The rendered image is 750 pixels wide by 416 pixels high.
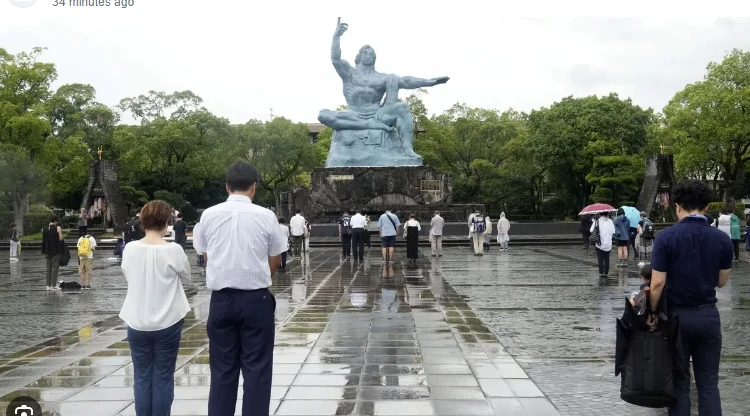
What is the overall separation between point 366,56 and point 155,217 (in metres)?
30.2

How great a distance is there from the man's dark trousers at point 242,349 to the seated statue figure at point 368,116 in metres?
29.7

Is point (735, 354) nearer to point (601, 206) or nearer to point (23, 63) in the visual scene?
point (601, 206)

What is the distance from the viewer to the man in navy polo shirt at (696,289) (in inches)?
171

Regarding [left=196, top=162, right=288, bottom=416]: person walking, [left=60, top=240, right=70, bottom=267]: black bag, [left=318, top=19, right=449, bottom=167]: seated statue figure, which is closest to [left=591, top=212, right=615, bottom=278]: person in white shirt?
[left=60, top=240, right=70, bottom=267]: black bag

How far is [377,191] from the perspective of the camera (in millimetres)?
32438

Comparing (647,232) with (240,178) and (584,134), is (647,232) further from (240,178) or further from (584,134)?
(584,134)

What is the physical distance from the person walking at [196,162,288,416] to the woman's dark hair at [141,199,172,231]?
1.89 ft

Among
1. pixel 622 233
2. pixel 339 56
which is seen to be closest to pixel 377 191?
pixel 339 56

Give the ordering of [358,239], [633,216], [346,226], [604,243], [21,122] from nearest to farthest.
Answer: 1. [604,243]
2. [633,216]
3. [358,239]
4. [346,226]
5. [21,122]

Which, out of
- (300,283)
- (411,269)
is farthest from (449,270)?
(300,283)

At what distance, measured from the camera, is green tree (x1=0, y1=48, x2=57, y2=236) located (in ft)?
122

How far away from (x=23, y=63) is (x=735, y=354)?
1561 inches

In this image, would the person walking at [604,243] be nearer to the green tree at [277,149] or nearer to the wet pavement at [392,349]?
the wet pavement at [392,349]

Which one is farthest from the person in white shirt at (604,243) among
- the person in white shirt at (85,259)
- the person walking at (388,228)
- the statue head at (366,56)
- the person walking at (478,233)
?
the statue head at (366,56)
